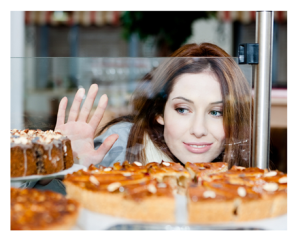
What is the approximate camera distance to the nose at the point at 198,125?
165cm

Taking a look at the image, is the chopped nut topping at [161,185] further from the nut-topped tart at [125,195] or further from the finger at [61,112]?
the finger at [61,112]

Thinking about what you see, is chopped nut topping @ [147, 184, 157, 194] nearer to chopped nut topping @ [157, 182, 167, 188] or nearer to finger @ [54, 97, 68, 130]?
chopped nut topping @ [157, 182, 167, 188]

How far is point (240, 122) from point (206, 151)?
229 millimetres

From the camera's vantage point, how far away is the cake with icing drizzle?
1.47 meters

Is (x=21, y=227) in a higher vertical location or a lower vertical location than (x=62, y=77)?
lower

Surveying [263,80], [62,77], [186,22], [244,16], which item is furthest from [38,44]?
[263,80]

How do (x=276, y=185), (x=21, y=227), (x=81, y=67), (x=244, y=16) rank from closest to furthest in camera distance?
(x=21, y=227) < (x=276, y=185) < (x=81, y=67) < (x=244, y=16)

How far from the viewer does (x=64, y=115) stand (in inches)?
67.4

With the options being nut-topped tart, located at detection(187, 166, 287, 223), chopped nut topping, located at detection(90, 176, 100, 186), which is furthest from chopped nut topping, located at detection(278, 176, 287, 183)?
chopped nut topping, located at detection(90, 176, 100, 186)

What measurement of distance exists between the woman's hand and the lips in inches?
19.1

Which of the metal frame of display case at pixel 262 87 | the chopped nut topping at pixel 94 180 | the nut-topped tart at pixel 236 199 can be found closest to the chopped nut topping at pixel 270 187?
the nut-topped tart at pixel 236 199

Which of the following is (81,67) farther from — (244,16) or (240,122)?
(244,16)

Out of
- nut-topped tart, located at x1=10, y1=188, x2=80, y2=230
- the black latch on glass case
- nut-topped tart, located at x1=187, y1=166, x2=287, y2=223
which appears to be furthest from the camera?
the black latch on glass case
